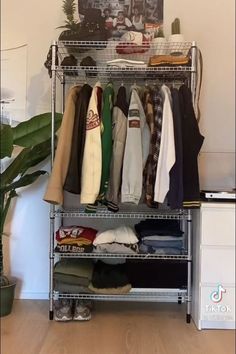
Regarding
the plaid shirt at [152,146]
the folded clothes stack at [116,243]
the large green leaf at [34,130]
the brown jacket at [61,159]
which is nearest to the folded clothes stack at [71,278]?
the folded clothes stack at [116,243]

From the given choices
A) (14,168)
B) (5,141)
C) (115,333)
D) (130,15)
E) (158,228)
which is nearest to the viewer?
(5,141)

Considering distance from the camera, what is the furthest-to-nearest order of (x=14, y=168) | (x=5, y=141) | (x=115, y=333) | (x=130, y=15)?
(x=130, y=15)
(x=14, y=168)
(x=115, y=333)
(x=5, y=141)

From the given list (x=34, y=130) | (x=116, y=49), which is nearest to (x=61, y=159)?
(x=34, y=130)

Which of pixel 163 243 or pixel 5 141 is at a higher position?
pixel 5 141

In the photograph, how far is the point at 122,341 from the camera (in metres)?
1.51

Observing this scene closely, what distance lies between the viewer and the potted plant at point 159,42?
74.2 inches

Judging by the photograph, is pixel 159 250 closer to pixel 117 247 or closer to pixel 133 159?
pixel 117 247

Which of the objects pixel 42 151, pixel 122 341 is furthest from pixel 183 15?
pixel 122 341

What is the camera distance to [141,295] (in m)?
1.85

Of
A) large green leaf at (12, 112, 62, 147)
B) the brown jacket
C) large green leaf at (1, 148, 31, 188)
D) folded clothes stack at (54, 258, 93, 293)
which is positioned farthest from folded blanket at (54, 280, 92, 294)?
large green leaf at (12, 112, 62, 147)

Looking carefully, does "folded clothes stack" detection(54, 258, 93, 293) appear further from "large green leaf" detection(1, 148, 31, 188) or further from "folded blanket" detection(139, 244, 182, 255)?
"large green leaf" detection(1, 148, 31, 188)

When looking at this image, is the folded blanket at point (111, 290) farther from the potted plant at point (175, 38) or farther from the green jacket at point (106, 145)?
the potted plant at point (175, 38)

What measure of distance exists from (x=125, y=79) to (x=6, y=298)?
1.12 metres

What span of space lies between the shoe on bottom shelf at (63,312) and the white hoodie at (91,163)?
48 cm
